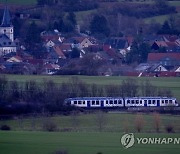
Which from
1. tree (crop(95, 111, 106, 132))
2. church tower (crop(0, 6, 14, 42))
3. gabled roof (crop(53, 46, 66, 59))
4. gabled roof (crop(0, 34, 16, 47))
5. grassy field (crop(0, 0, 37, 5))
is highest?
grassy field (crop(0, 0, 37, 5))

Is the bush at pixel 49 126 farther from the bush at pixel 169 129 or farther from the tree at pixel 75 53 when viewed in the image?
the tree at pixel 75 53

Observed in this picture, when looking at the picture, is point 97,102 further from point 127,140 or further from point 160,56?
point 160,56

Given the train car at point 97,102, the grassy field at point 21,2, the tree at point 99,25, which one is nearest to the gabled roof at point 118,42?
the tree at point 99,25

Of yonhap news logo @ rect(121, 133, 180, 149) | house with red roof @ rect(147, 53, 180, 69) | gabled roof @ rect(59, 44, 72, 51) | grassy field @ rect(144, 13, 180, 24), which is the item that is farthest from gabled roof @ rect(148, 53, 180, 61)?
yonhap news logo @ rect(121, 133, 180, 149)

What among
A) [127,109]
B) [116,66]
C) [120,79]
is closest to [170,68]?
→ [116,66]

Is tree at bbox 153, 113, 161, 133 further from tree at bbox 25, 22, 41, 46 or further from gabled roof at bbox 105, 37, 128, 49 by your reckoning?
tree at bbox 25, 22, 41, 46

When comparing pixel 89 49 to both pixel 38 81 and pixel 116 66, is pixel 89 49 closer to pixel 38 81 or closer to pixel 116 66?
pixel 116 66

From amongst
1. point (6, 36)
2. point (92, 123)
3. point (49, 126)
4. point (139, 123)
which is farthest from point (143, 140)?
point (6, 36)
